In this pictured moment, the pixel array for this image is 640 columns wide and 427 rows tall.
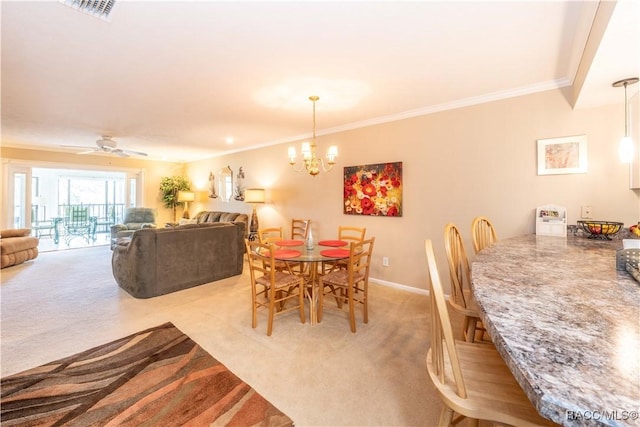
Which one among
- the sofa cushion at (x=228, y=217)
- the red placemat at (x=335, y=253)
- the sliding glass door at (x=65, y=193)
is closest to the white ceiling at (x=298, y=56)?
the red placemat at (x=335, y=253)

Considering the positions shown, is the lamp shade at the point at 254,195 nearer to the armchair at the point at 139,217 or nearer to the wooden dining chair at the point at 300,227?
the wooden dining chair at the point at 300,227

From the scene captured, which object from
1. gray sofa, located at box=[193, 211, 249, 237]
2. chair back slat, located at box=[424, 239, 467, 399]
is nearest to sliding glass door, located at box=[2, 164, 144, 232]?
gray sofa, located at box=[193, 211, 249, 237]

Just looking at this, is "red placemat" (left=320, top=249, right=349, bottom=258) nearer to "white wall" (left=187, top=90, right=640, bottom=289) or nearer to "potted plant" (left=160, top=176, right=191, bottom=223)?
"white wall" (left=187, top=90, right=640, bottom=289)

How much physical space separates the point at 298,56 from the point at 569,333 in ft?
7.66

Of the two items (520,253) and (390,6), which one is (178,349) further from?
(390,6)

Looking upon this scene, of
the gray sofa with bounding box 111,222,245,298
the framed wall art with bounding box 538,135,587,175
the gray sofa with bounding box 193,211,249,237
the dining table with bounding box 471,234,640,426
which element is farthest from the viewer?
the gray sofa with bounding box 193,211,249,237

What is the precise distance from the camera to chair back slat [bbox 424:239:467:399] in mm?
890

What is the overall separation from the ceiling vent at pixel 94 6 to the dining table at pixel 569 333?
253 centimetres

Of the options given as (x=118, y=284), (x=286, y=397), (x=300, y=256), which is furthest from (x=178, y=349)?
(x=118, y=284)

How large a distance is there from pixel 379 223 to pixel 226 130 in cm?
298

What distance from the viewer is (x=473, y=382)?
96 centimetres

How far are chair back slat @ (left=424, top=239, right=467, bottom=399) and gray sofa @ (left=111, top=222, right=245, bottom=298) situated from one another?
343 centimetres

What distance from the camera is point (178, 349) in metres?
2.25

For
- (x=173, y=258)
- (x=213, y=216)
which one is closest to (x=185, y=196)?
(x=213, y=216)
